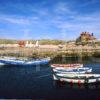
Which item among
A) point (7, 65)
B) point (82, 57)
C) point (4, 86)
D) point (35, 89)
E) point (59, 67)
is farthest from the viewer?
point (82, 57)

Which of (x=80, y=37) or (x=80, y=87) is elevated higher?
(x=80, y=37)

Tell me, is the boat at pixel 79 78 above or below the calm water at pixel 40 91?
above

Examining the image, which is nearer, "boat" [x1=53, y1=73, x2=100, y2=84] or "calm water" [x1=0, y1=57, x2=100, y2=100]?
"calm water" [x1=0, y1=57, x2=100, y2=100]

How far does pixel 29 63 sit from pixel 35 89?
107 feet

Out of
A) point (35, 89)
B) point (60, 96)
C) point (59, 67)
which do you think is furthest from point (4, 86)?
point (59, 67)

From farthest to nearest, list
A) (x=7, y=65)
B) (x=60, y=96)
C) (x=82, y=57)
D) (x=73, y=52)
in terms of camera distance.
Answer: (x=73, y=52), (x=82, y=57), (x=7, y=65), (x=60, y=96)

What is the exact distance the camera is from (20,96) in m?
36.3

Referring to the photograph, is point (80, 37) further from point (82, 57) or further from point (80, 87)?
point (80, 87)

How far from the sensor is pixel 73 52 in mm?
99312

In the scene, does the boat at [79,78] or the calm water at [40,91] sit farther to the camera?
the boat at [79,78]

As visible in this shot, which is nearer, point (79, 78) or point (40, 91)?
point (40, 91)

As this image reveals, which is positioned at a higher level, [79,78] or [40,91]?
[79,78]

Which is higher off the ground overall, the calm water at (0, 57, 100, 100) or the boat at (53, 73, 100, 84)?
the boat at (53, 73, 100, 84)

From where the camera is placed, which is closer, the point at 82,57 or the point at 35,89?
the point at 35,89
